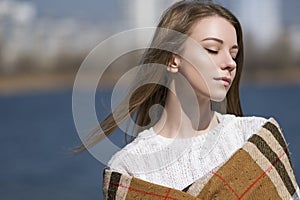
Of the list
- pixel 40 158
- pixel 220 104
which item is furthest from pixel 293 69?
pixel 220 104

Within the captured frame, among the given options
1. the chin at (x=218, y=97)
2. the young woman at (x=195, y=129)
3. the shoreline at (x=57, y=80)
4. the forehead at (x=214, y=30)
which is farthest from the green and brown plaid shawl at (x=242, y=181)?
the shoreline at (x=57, y=80)

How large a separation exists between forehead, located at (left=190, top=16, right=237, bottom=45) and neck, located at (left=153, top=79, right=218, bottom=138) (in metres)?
0.16

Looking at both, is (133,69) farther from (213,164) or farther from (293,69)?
(293,69)

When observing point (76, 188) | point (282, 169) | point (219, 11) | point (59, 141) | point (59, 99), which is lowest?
point (59, 99)

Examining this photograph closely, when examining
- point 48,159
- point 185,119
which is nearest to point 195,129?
point 185,119

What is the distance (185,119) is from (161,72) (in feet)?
0.42

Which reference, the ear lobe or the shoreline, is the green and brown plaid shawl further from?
the shoreline

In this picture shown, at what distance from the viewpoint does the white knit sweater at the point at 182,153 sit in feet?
6.40

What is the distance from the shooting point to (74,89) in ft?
6.22

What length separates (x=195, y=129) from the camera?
2.01 metres

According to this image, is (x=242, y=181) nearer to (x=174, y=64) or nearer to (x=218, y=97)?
(x=218, y=97)

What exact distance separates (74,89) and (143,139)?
0.77 ft

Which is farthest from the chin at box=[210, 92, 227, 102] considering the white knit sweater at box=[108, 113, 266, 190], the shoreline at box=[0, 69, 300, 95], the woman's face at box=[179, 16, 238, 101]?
the shoreline at box=[0, 69, 300, 95]

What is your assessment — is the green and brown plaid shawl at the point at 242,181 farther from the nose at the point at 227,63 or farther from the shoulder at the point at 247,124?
the nose at the point at 227,63
